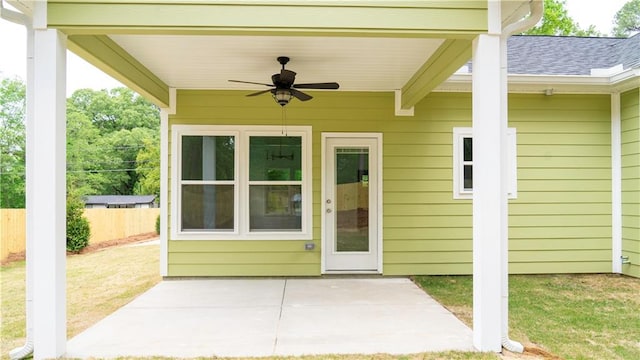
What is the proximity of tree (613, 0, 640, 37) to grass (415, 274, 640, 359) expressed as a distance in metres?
20.1

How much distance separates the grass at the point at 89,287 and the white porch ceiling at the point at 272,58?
263 centimetres

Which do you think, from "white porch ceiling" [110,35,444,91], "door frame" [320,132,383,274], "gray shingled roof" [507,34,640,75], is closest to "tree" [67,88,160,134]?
"white porch ceiling" [110,35,444,91]

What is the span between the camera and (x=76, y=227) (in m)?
8.76

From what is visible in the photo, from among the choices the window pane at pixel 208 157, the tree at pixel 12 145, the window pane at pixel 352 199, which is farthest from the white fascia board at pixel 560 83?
the tree at pixel 12 145

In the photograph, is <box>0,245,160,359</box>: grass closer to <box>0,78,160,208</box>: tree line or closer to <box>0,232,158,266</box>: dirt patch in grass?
<box>0,232,158,266</box>: dirt patch in grass

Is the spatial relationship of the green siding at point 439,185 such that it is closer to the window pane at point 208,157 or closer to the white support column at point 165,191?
the white support column at point 165,191

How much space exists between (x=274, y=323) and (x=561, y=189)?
4.39 meters

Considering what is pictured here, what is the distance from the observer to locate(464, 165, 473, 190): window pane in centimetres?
534

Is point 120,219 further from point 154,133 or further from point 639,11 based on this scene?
point 639,11

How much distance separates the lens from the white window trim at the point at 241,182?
17.0 ft

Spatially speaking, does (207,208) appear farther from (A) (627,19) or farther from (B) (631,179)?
(A) (627,19)

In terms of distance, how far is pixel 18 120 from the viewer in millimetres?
18078

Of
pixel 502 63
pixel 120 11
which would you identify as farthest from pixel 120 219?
pixel 502 63

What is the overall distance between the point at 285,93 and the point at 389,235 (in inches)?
96.2
